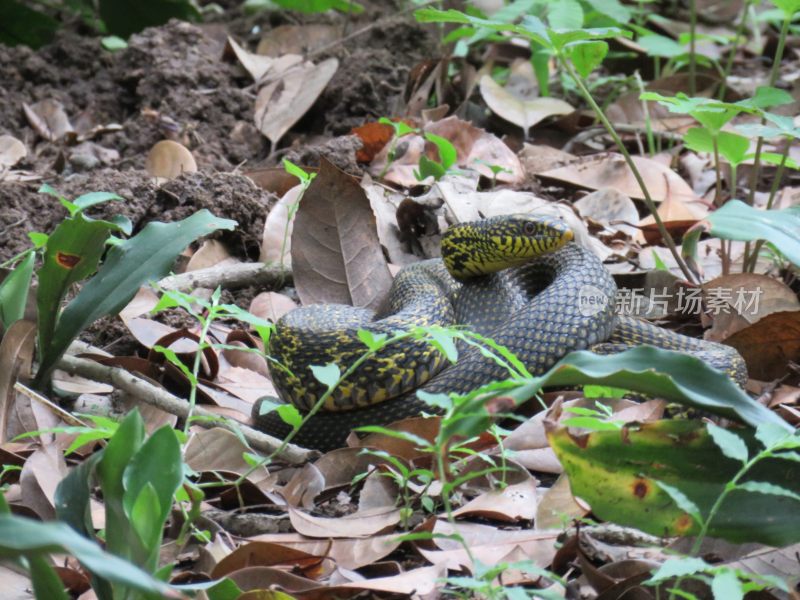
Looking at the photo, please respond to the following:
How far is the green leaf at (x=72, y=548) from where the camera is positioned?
206 cm

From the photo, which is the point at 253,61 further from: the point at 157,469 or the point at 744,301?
the point at 157,469

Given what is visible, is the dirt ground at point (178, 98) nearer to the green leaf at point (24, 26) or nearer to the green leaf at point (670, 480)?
the green leaf at point (24, 26)

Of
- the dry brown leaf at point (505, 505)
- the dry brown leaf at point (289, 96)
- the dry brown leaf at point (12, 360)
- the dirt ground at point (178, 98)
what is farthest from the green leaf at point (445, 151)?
the dry brown leaf at point (505, 505)

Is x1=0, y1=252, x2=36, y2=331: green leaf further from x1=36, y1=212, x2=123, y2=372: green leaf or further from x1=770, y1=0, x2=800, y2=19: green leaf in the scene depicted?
x1=770, y1=0, x2=800, y2=19: green leaf

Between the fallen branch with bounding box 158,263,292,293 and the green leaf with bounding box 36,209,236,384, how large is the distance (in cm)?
130

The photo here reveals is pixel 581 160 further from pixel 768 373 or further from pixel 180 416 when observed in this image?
pixel 180 416

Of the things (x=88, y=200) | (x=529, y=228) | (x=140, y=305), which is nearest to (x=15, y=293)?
(x=88, y=200)

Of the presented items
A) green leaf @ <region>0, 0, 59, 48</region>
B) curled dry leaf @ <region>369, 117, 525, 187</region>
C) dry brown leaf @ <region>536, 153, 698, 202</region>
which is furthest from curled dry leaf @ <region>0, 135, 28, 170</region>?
dry brown leaf @ <region>536, 153, 698, 202</region>

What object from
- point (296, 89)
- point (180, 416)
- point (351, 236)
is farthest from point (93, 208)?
point (296, 89)

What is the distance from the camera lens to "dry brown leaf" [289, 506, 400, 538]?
3.39m

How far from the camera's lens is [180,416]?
4.09 m

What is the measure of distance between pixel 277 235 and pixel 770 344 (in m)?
2.77

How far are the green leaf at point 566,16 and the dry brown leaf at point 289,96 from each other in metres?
2.11

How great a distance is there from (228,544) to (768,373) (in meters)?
2.78
